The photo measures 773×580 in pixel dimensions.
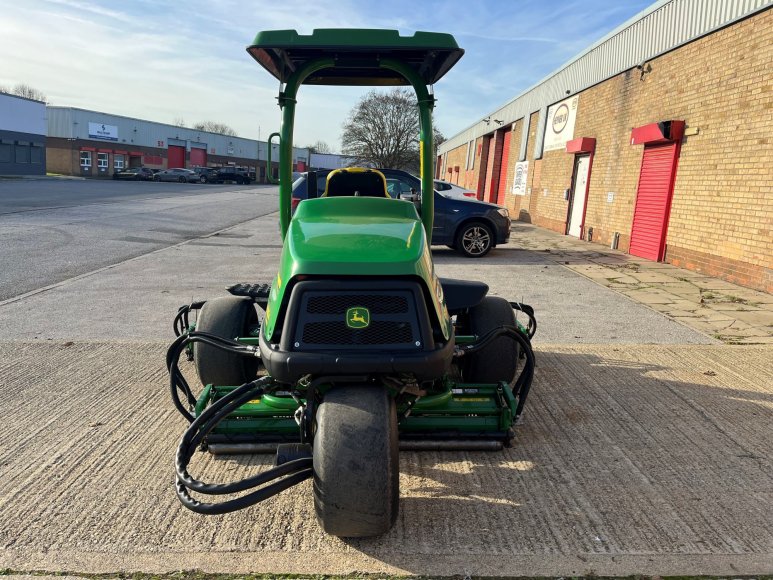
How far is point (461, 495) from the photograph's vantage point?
3049mm

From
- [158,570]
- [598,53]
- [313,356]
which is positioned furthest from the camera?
[598,53]

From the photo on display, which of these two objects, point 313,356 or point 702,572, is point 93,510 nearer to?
point 313,356

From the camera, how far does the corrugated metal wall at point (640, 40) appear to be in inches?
386

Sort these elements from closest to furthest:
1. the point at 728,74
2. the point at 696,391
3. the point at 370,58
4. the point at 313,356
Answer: the point at 313,356 → the point at 370,58 → the point at 696,391 → the point at 728,74

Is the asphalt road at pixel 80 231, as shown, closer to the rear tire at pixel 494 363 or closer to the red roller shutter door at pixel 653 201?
the rear tire at pixel 494 363

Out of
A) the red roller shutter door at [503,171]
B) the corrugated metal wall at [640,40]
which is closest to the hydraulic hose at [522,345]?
the corrugated metal wall at [640,40]

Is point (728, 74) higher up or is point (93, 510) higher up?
point (728, 74)

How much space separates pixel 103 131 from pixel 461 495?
2352 inches

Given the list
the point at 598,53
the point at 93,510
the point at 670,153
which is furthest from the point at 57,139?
the point at 93,510

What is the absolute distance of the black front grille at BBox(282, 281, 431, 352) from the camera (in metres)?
2.69

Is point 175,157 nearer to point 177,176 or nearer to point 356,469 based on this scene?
point 177,176

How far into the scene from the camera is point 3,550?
101 inches

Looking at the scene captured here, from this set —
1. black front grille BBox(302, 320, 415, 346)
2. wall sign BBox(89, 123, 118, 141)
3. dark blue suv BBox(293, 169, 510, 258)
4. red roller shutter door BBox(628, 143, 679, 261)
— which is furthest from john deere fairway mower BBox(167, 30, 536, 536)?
wall sign BBox(89, 123, 118, 141)

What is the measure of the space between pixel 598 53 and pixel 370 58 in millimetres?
13709
